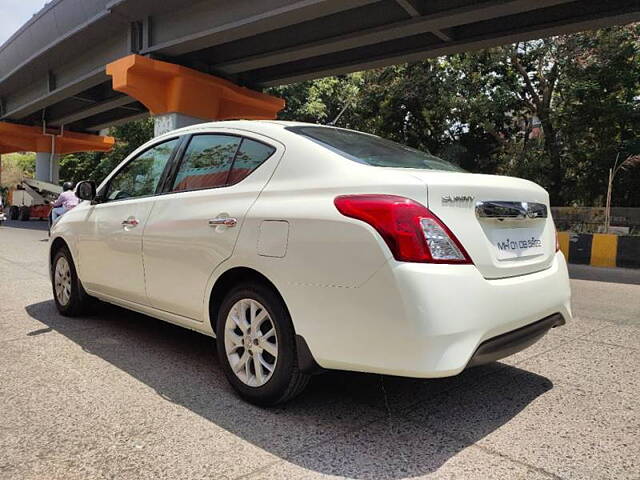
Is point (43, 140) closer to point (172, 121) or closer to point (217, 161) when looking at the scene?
point (172, 121)

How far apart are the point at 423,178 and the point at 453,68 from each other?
65.0 feet

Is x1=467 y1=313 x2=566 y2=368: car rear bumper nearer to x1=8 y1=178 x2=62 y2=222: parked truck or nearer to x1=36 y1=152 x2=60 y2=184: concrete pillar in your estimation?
x1=8 y1=178 x2=62 y2=222: parked truck

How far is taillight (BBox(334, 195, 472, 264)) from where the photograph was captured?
2.39 meters

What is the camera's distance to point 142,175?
4.18 meters

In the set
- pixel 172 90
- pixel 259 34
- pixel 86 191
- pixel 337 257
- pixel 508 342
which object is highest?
pixel 259 34

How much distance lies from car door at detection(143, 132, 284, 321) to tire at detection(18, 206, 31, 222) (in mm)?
26572

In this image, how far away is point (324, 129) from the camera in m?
3.50

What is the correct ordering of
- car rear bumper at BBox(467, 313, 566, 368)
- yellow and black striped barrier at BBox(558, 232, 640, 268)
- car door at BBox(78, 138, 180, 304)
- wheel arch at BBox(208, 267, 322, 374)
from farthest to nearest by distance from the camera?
yellow and black striped barrier at BBox(558, 232, 640, 268) < car door at BBox(78, 138, 180, 304) < wheel arch at BBox(208, 267, 322, 374) < car rear bumper at BBox(467, 313, 566, 368)

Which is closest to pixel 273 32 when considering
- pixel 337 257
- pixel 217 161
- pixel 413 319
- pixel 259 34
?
pixel 259 34

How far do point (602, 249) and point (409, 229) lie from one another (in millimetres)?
9926

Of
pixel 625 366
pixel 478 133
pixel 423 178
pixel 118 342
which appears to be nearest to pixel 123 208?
pixel 118 342

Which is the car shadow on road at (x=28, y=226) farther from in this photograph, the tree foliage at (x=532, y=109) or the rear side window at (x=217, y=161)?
the rear side window at (x=217, y=161)

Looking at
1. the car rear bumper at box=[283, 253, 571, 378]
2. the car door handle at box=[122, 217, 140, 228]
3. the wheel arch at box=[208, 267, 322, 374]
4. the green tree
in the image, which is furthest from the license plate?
the green tree

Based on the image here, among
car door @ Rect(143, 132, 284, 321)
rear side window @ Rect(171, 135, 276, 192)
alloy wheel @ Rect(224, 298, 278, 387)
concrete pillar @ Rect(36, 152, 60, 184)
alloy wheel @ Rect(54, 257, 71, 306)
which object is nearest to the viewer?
alloy wheel @ Rect(224, 298, 278, 387)
